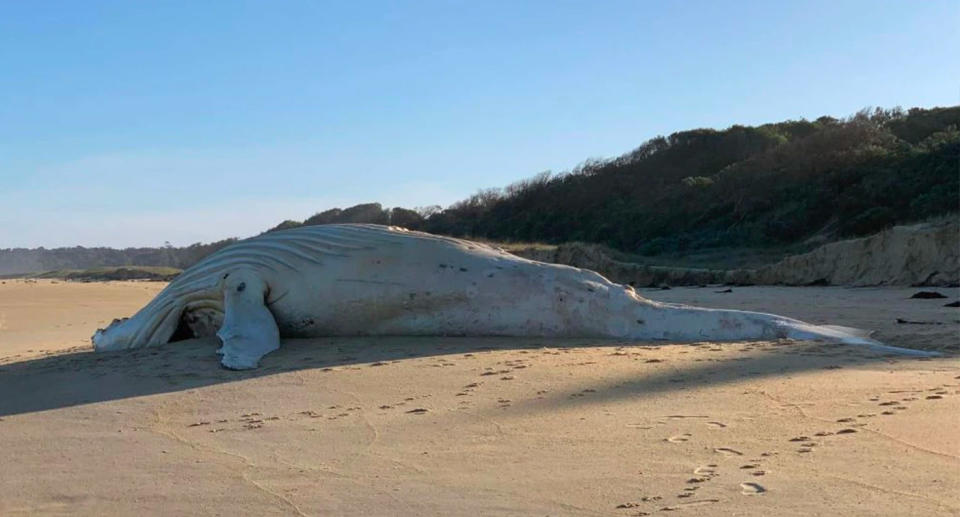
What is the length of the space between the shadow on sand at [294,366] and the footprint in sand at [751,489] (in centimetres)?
169

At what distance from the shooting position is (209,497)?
300 centimetres

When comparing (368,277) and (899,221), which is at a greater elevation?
(899,221)

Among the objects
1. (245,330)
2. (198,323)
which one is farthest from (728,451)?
(198,323)

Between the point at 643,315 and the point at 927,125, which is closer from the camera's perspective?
the point at 643,315

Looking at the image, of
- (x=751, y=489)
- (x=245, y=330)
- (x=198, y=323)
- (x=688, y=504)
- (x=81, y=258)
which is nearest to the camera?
(x=688, y=504)

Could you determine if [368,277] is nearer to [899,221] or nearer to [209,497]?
[209,497]

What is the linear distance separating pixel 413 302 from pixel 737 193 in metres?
27.1

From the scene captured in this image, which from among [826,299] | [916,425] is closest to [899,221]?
[826,299]

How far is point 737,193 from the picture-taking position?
32656 mm

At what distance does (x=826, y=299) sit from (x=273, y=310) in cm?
791

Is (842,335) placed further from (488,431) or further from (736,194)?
(736,194)

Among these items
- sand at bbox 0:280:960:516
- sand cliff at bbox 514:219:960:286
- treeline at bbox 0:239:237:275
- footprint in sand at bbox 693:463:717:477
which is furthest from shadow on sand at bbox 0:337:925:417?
treeline at bbox 0:239:237:275

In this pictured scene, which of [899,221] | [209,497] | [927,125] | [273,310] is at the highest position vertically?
[927,125]

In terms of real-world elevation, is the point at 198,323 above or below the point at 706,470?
above
